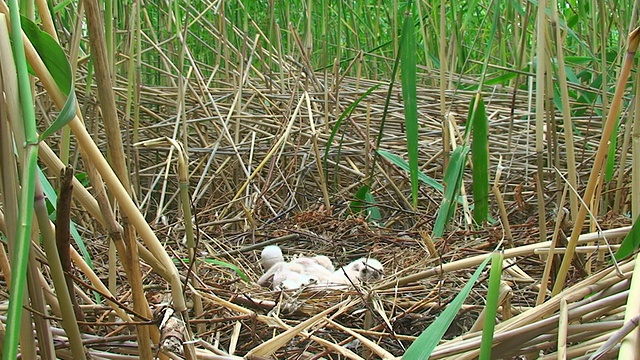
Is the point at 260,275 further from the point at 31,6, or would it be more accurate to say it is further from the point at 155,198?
the point at 31,6

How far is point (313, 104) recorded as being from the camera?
2461 mm

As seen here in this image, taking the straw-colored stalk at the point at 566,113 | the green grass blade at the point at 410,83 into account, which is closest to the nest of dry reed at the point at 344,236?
the straw-colored stalk at the point at 566,113

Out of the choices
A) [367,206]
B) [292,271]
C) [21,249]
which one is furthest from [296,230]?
[21,249]

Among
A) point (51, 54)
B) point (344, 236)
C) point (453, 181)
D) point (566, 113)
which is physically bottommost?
point (344, 236)

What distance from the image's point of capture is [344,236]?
178cm

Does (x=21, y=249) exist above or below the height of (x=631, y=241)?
above

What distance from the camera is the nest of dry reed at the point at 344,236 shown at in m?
0.77

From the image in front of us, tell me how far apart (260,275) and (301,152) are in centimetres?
73

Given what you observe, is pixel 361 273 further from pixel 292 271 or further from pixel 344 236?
pixel 344 236

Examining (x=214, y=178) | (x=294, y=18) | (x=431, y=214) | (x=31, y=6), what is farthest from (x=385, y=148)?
(x=31, y=6)

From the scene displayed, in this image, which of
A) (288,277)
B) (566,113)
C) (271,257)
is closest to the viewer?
(566,113)

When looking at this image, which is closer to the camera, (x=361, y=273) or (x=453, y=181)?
(x=453, y=181)

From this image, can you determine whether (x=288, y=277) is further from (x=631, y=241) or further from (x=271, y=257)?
(x=631, y=241)

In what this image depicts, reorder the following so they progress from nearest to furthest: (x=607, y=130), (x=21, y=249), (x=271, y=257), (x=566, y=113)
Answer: (x=21, y=249) < (x=607, y=130) < (x=566, y=113) < (x=271, y=257)
